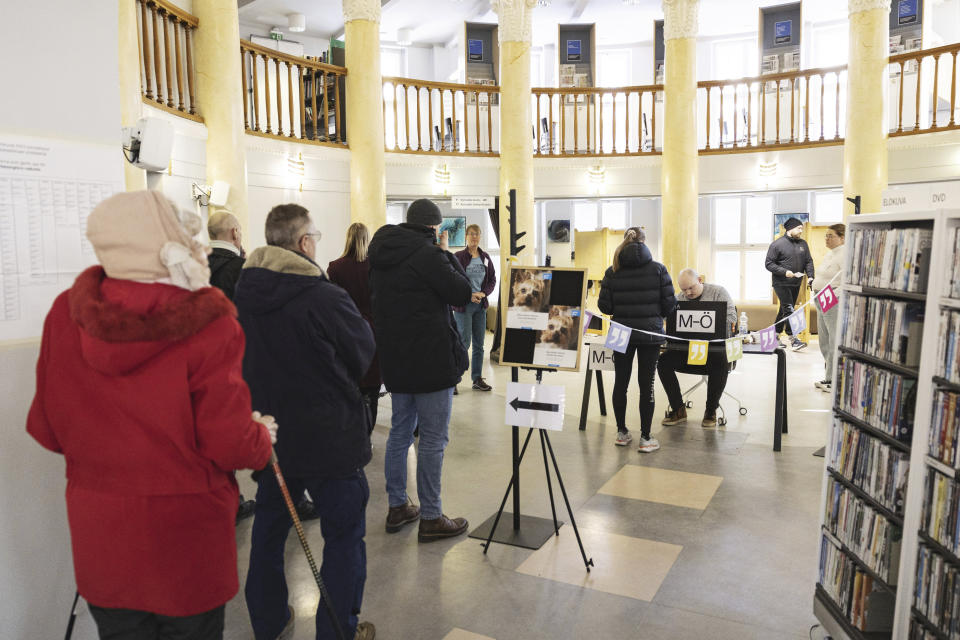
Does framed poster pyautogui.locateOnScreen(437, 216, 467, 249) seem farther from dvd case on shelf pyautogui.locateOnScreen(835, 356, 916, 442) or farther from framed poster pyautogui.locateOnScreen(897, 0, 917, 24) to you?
dvd case on shelf pyautogui.locateOnScreen(835, 356, 916, 442)

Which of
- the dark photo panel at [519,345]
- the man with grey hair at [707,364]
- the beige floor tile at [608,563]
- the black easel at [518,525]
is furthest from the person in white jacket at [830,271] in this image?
the dark photo panel at [519,345]

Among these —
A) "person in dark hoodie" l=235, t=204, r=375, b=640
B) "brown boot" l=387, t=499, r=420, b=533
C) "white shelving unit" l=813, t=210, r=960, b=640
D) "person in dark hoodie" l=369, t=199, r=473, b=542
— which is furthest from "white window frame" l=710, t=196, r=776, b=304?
"person in dark hoodie" l=235, t=204, r=375, b=640

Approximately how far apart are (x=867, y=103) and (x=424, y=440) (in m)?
8.30

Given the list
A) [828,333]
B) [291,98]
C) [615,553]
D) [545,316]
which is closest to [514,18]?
[291,98]

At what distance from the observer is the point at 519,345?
351cm

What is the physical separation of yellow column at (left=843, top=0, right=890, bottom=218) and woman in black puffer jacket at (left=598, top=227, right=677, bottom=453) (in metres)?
5.19

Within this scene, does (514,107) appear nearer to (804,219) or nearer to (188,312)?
(804,219)

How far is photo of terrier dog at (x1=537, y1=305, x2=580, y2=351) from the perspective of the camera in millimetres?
3455

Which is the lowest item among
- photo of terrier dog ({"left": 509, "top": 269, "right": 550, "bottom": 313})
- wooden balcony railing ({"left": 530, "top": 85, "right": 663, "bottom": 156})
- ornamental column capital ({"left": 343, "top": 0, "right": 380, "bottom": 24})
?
photo of terrier dog ({"left": 509, "top": 269, "right": 550, "bottom": 313})

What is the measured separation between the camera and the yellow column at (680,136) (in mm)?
10055

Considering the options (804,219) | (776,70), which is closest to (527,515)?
(804,219)

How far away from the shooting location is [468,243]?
723cm

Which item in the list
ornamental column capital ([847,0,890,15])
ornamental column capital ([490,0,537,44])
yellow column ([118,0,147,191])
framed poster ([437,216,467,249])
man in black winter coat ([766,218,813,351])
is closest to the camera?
yellow column ([118,0,147,191])

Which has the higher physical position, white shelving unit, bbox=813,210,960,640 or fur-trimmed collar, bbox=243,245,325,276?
fur-trimmed collar, bbox=243,245,325,276
